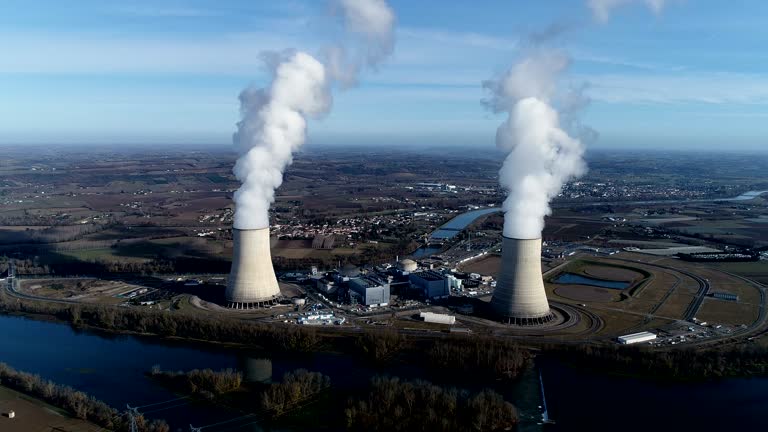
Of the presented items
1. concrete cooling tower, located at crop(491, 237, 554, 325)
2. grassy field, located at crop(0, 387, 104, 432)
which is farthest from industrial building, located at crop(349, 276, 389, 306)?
grassy field, located at crop(0, 387, 104, 432)

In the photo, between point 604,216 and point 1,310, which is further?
point 604,216

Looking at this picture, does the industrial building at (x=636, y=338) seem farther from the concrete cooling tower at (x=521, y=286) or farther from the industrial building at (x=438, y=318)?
the industrial building at (x=438, y=318)

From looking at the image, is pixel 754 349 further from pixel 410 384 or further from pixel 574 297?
pixel 410 384

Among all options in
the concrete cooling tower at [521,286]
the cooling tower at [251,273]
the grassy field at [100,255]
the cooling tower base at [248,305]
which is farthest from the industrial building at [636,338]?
the grassy field at [100,255]

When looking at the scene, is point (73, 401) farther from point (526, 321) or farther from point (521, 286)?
point (526, 321)

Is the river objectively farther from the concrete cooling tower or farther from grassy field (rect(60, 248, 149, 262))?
the concrete cooling tower

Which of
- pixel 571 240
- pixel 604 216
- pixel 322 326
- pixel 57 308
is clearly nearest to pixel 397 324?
pixel 322 326
